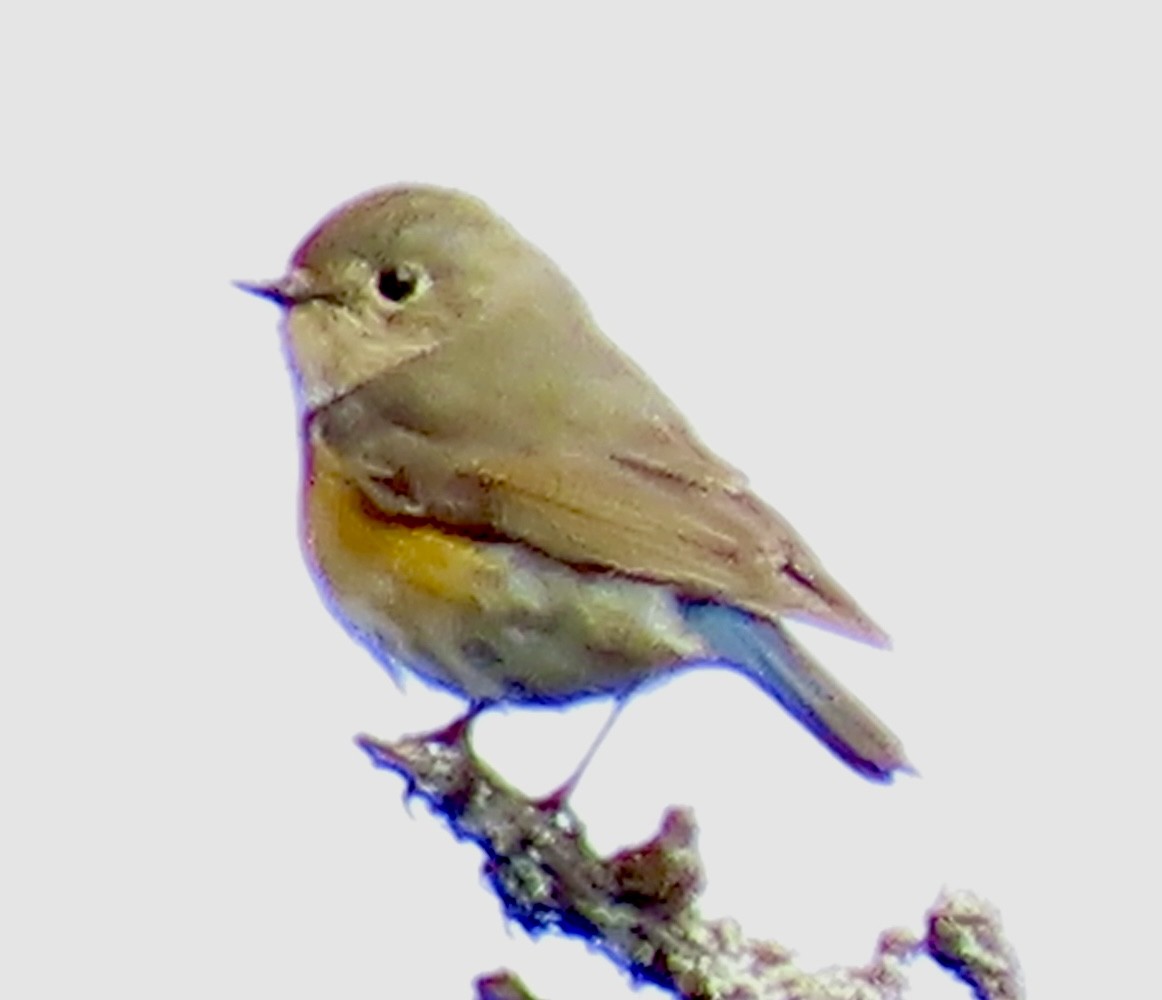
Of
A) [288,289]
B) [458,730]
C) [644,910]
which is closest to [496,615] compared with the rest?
[458,730]

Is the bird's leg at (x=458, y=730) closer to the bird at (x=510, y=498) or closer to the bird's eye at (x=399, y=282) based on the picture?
the bird at (x=510, y=498)

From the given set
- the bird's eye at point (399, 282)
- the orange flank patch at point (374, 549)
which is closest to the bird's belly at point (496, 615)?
the orange flank patch at point (374, 549)

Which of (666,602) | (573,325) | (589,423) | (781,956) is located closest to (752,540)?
(666,602)

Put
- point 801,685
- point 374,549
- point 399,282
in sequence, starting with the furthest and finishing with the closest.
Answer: point 399,282, point 374,549, point 801,685

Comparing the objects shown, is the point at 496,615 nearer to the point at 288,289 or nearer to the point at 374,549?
the point at 374,549

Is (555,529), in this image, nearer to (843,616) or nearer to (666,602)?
(666,602)

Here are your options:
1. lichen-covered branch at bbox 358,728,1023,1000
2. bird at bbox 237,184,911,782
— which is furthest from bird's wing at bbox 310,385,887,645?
lichen-covered branch at bbox 358,728,1023,1000
